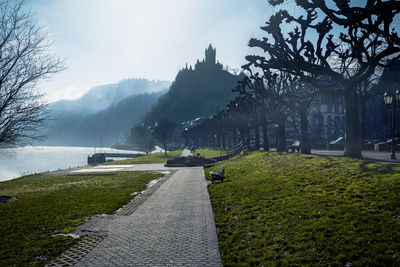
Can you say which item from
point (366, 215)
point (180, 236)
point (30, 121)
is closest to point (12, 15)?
point (30, 121)

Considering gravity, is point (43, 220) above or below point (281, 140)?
below

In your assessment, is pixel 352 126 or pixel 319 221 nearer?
pixel 319 221

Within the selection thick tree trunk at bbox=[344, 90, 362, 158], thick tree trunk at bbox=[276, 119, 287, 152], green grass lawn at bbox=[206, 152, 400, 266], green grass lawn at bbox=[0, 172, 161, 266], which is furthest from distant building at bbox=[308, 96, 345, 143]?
green grass lawn at bbox=[0, 172, 161, 266]

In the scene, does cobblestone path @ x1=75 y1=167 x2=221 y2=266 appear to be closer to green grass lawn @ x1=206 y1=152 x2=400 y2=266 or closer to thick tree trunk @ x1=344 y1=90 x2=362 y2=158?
green grass lawn @ x1=206 y1=152 x2=400 y2=266

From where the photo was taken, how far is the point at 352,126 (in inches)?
680

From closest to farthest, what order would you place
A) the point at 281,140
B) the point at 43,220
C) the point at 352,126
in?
the point at 43,220 < the point at 352,126 < the point at 281,140

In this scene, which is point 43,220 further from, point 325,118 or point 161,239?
point 325,118

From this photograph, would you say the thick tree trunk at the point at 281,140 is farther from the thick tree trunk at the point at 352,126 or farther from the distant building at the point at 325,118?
the distant building at the point at 325,118

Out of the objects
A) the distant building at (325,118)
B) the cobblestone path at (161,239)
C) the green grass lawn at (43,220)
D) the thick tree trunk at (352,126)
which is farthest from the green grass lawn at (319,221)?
the distant building at (325,118)

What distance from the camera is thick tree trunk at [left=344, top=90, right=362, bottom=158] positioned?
1723cm

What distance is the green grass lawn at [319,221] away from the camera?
5895mm

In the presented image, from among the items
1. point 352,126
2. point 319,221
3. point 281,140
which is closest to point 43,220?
point 319,221

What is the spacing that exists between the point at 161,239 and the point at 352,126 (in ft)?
49.7

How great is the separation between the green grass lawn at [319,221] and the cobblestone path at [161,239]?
51cm
